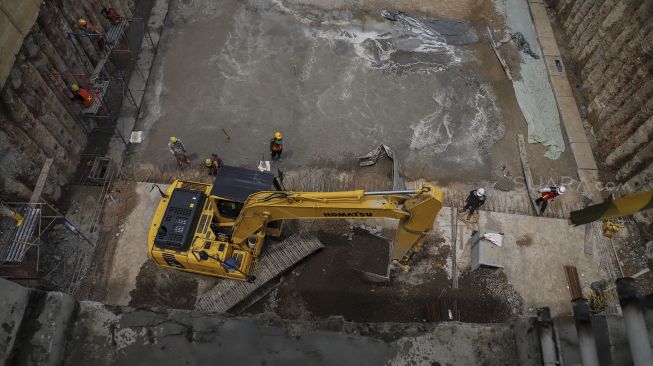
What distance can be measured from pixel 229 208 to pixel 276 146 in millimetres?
4793

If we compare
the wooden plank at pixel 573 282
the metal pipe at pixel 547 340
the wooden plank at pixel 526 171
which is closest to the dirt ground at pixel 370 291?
the wooden plank at pixel 573 282

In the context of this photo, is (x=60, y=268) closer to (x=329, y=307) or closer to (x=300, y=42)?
(x=329, y=307)

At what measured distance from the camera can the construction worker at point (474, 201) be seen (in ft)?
51.5

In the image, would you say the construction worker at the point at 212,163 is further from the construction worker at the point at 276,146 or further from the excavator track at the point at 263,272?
the excavator track at the point at 263,272

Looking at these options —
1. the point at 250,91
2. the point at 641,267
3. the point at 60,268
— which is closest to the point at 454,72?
the point at 250,91

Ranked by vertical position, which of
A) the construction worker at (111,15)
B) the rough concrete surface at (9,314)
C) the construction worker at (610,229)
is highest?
the construction worker at (111,15)

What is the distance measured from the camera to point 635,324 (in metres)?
4.11

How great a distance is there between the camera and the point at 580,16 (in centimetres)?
2144

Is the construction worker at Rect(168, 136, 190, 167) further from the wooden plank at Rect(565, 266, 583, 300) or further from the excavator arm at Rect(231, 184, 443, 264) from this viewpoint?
the wooden plank at Rect(565, 266, 583, 300)

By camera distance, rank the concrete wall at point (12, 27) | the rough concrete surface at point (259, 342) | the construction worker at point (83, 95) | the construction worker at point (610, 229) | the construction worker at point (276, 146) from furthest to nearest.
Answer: the construction worker at point (276, 146), the construction worker at point (610, 229), the construction worker at point (83, 95), the concrete wall at point (12, 27), the rough concrete surface at point (259, 342)

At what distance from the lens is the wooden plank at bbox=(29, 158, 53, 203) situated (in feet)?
48.4

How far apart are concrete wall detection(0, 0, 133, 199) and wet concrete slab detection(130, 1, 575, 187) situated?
2.92 meters

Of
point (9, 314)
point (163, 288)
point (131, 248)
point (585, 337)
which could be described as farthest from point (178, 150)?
point (585, 337)

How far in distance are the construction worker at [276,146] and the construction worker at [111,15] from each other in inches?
392
